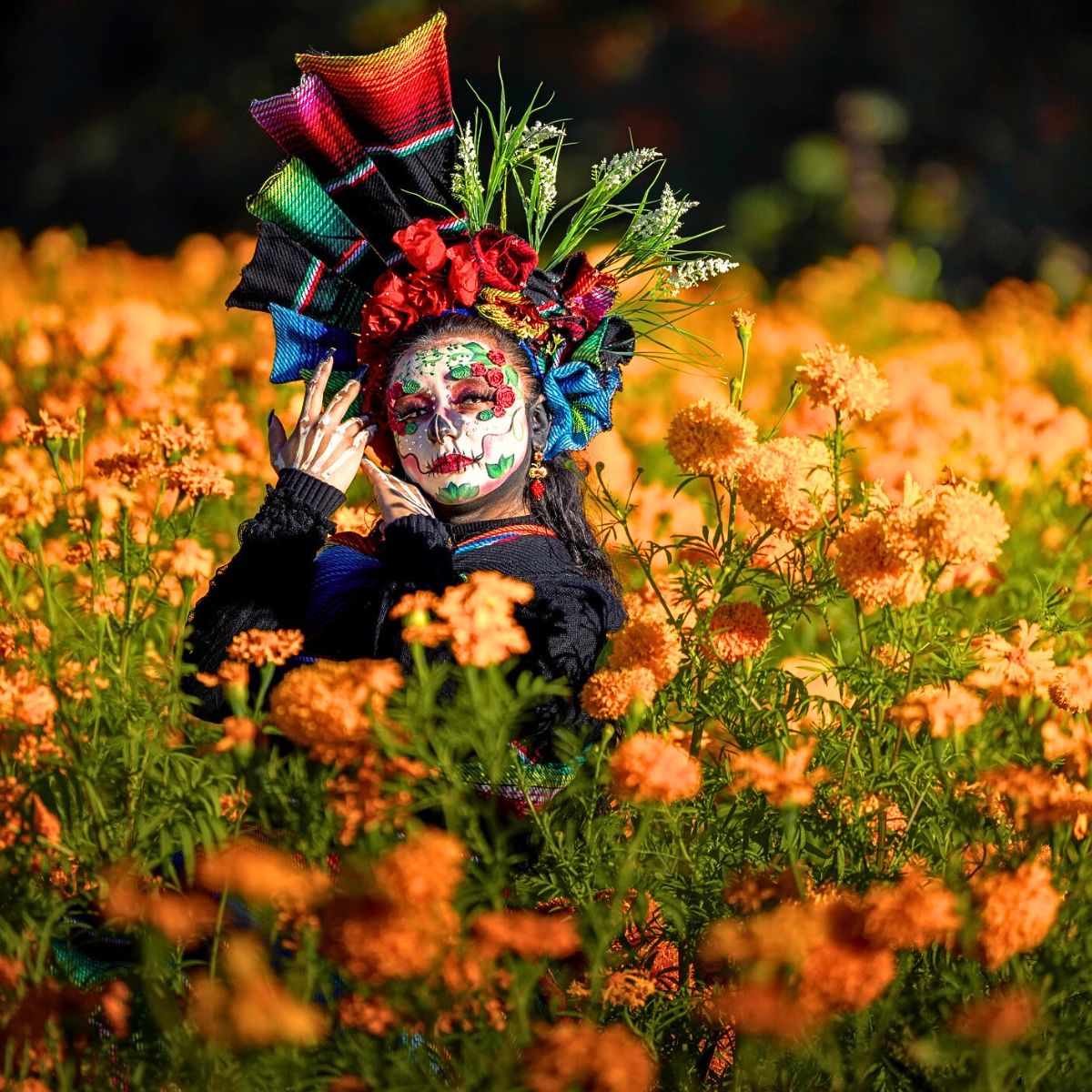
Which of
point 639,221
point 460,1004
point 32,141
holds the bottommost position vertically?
point 460,1004

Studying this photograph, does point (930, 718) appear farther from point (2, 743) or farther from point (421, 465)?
point (2, 743)

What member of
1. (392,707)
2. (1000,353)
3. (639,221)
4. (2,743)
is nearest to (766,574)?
(392,707)

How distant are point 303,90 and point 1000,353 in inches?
134

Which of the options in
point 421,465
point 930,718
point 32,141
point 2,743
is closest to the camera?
point 930,718

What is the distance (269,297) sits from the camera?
2783 mm

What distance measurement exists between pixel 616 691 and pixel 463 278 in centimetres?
94

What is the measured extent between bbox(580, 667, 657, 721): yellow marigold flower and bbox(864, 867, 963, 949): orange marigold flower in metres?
0.43

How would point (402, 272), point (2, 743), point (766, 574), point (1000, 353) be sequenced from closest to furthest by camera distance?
1. point (2, 743)
2. point (766, 574)
3. point (402, 272)
4. point (1000, 353)

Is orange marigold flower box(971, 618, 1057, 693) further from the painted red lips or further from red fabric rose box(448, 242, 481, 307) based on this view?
red fabric rose box(448, 242, 481, 307)

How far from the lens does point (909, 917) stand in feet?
4.99

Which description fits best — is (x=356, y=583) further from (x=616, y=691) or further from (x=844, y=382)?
(x=844, y=382)

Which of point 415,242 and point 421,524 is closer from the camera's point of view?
point 421,524

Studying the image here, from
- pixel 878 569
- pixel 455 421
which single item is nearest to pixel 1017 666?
pixel 878 569

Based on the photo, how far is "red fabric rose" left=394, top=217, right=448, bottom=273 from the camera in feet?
8.68
